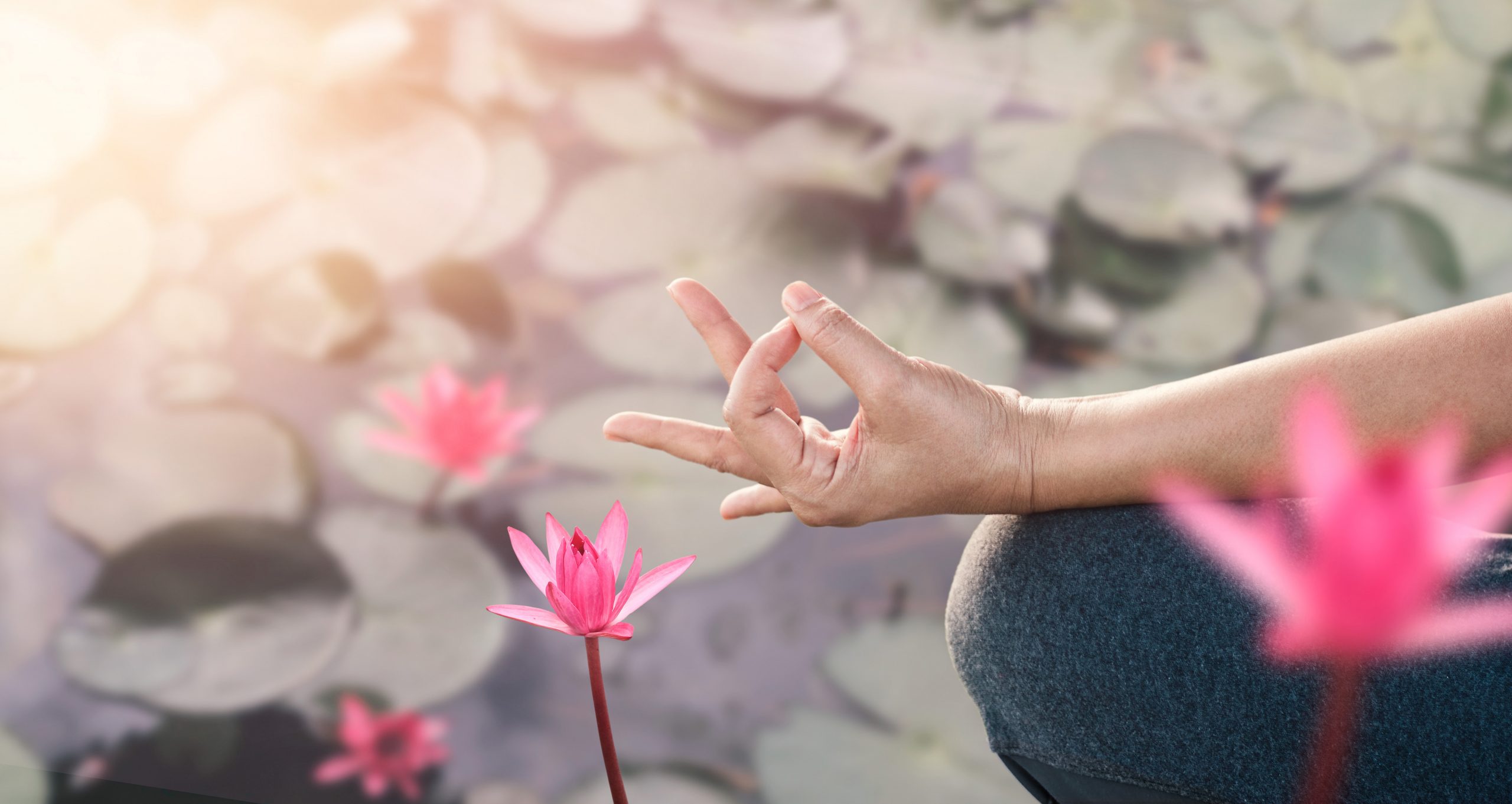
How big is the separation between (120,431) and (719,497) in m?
0.65

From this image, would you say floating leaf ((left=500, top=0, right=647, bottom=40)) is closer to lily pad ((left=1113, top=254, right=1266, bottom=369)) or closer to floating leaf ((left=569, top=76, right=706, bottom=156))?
floating leaf ((left=569, top=76, right=706, bottom=156))

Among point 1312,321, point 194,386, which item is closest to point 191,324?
point 194,386

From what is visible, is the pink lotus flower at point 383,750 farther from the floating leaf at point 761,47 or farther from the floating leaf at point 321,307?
the floating leaf at point 761,47

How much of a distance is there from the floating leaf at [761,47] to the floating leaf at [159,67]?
0.51 m

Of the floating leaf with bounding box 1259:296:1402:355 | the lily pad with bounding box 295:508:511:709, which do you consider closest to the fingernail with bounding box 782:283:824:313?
the lily pad with bounding box 295:508:511:709

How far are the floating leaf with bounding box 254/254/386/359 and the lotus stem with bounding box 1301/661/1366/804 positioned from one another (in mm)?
871

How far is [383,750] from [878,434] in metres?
0.69

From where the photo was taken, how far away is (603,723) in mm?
361

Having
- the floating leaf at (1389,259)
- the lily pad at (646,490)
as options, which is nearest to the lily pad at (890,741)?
the lily pad at (646,490)

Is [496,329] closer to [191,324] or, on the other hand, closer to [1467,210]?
[191,324]

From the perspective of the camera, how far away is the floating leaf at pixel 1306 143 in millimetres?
996

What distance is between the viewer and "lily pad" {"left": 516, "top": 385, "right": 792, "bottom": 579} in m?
0.88

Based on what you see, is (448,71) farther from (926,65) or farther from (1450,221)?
(1450,221)

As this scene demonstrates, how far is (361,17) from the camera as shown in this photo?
892mm
